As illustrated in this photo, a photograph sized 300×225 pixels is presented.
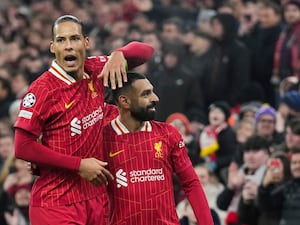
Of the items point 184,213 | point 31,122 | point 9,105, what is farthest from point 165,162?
point 9,105

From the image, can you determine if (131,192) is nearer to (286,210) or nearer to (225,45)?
(286,210)

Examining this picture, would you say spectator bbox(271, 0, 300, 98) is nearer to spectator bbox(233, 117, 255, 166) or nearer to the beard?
spectator bbox(233, 117, 255, 166)

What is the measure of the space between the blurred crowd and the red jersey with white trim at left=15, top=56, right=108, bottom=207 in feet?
7.69

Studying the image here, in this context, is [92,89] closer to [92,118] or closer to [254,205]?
[92,118]

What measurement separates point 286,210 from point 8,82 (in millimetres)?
6412

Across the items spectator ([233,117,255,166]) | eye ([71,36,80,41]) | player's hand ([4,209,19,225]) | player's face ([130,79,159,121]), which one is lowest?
player's hand ([4,209,19,225])

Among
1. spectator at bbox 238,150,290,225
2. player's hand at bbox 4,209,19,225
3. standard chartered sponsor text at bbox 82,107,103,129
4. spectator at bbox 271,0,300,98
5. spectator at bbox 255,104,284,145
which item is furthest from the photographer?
spectator at bbox 271,0,300,98

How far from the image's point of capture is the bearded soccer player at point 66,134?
23.5 feet

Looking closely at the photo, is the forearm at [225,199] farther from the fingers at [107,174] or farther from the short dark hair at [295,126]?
the fingers at [107,174]

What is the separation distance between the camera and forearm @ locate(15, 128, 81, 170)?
7145mm

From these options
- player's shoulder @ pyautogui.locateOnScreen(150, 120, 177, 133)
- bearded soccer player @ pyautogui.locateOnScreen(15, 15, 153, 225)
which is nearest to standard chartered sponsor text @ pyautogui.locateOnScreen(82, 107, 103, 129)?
bearded soccer player @ pyautogui.locateOnScreen(15, 15, 153, 225)

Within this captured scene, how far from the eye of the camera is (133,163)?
24.7 feet

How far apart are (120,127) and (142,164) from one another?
301mm

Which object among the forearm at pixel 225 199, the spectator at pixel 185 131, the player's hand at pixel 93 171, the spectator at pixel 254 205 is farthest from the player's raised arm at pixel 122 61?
the spectator at pixel 185 131
